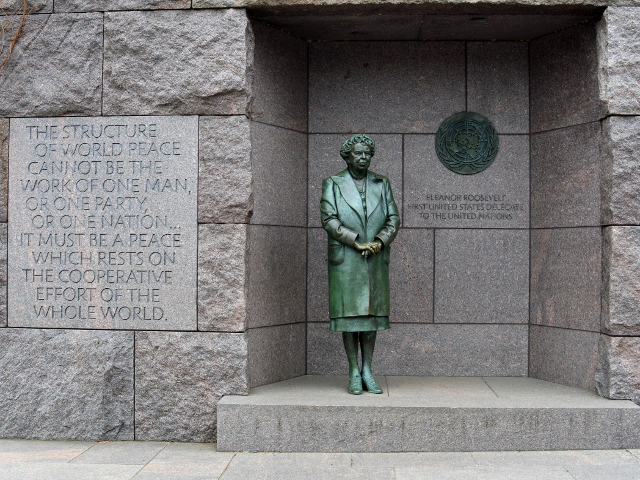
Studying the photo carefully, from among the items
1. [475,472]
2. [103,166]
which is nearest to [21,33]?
[103,166]

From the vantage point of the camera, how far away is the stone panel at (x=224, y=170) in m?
5.64

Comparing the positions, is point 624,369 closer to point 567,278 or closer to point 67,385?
point 567,278

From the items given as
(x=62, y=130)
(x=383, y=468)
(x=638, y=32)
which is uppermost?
(x=638, y=32)

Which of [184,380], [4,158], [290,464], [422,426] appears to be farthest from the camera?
[4,158]

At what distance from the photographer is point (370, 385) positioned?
Answer: 19.1 ft

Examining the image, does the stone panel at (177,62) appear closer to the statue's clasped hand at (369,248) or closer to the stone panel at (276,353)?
the statue's clasped hand at (369,248)

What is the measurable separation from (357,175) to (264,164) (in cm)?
96

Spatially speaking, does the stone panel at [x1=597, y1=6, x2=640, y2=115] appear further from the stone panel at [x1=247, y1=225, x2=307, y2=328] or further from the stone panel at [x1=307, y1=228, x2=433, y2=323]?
the stone panel at [x1=247, y1=225, x2=307, y2=328]

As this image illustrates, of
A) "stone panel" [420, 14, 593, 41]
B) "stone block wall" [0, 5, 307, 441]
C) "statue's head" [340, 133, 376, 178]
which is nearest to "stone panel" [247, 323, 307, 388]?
"stone block wall" [0, 5, 307, 441]

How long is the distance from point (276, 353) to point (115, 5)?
370 centimetres

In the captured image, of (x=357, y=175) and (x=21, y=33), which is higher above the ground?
(x=21, y=33)

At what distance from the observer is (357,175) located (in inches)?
234

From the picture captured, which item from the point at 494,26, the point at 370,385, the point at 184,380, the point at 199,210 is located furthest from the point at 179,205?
the point at 494,26

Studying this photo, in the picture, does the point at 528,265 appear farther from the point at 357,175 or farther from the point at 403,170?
the point at 357,175
